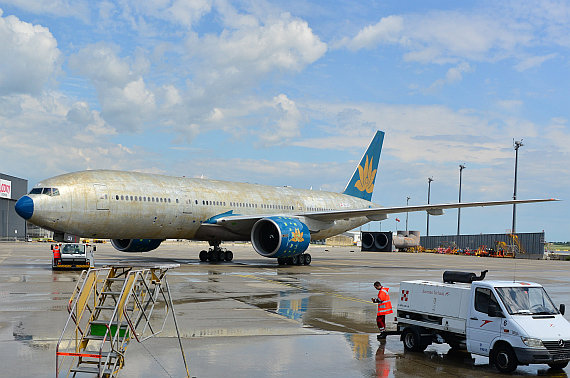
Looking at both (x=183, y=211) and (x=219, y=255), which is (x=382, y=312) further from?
(x=219, y=255)

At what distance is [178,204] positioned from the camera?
3247cm

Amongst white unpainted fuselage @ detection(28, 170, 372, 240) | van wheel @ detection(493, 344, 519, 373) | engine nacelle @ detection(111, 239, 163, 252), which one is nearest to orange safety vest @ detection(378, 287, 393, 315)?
van wheel @ detection(493, 344, 519, 373)

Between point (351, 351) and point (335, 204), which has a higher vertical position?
point (335, 204)

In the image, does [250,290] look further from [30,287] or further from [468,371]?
[468,371]

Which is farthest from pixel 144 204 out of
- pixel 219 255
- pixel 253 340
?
pixel 253 340

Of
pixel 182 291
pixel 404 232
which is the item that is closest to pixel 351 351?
pixel 182 291

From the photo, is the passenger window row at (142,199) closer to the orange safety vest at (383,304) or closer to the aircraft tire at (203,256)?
the aircraft tire at (203,256)

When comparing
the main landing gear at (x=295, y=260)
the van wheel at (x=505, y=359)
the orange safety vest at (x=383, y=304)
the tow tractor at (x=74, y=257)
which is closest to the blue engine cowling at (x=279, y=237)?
the main landing gear at (x=295, y=260)

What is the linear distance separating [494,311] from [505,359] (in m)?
0.85

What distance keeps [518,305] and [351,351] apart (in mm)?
3173

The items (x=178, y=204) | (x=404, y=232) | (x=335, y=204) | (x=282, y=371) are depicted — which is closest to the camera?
(x=282, y=371)

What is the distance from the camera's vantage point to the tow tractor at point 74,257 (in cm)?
2853

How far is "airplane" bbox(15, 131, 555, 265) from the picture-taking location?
27.9m

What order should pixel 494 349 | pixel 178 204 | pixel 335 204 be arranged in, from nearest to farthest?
pixel 494 349, pixel 178 204, pixel 335 204
